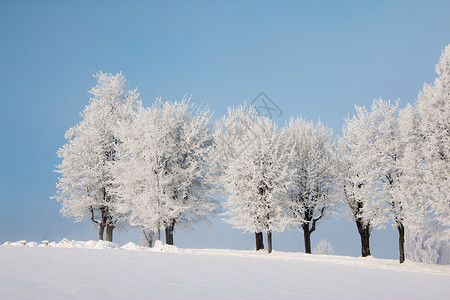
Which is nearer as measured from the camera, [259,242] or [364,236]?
[259,242]

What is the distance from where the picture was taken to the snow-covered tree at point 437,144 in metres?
20.9

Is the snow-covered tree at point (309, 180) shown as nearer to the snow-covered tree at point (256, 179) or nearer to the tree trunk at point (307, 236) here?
the tree trunk at point (307, 236)

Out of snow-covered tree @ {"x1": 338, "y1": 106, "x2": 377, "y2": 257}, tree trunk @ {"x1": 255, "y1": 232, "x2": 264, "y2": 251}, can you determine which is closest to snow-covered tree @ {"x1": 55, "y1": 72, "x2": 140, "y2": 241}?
tree trunk @ {"x1": 255, "y1": 232, "x2": 264, "y2": 251}

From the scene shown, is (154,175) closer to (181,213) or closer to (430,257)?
(181,213)

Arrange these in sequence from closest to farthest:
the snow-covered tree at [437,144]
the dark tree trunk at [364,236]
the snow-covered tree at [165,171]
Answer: the snow-covered tree at [437,144] → the snow-covered tree at [165,171] → the dark tree trunk at [364,236]

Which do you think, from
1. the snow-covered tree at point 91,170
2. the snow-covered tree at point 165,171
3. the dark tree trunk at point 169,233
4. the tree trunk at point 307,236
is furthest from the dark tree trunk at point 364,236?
the snow-covered tree at point 91,170

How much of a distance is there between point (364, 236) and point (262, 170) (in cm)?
1033

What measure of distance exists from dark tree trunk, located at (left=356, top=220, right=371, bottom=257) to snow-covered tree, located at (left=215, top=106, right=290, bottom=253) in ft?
20.5

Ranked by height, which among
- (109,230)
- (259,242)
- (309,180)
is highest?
(309,180)

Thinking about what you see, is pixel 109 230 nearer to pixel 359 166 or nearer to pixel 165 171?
pixel 165 171

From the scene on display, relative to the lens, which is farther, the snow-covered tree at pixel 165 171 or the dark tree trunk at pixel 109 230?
the dark tree trunk at pixel 109 230

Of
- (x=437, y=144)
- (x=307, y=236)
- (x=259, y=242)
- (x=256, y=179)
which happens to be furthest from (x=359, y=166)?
(x=259, y=242)

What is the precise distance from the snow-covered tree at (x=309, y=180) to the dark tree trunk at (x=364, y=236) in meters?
2.65

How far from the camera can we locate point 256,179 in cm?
2539
